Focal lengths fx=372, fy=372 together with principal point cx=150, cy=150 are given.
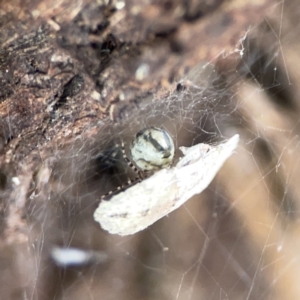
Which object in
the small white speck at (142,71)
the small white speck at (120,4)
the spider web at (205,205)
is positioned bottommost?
the spider web at (205,205)

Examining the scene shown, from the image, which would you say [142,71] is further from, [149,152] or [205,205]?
[205,205]

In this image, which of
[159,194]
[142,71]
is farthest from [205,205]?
[142,71]

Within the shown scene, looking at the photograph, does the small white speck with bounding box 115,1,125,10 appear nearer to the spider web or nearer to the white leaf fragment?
the spider web

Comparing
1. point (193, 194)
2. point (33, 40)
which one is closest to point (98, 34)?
point (33, 40)

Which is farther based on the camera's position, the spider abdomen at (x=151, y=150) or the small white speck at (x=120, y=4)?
A: the spider abdomen at (x=151, y=150)

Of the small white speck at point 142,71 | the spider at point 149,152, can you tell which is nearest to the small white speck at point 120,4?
the small white speck at point 142,71

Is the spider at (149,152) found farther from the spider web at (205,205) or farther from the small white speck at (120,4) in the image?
the small white speck at (120,4)
